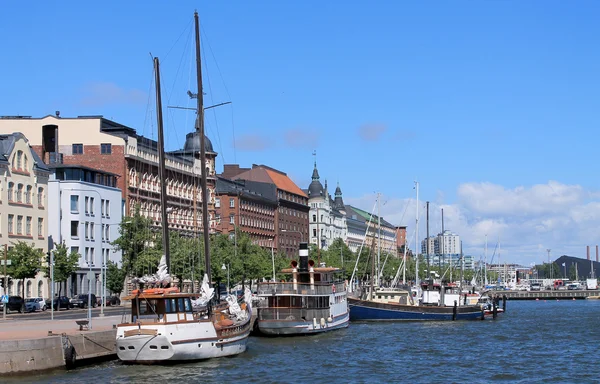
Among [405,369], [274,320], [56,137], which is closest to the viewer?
[405,369]

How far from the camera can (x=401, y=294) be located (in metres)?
110

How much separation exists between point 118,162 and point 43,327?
247 ft

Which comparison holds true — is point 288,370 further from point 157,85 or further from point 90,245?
point 90,245

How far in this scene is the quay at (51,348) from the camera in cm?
4703

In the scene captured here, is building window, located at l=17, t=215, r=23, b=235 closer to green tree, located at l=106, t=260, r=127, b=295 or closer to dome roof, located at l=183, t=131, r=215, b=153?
green tree, located at l=106, t=260, r=127, b=295

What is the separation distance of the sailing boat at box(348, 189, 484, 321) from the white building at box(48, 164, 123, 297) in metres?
29.6

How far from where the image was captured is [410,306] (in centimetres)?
10575

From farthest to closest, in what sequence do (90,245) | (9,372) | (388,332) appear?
1. (90,245)
2. (388,332)
3. (9,372)

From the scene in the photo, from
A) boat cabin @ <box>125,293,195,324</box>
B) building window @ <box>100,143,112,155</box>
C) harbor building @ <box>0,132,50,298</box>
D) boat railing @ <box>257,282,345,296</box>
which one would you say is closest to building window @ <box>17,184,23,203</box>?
harbor building @ <box>0,132,50,298</box>

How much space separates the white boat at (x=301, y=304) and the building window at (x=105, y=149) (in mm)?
57334

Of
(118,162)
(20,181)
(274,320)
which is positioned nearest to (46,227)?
(20,181)

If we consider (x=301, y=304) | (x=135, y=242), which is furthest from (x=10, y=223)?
(x=301, y=304)

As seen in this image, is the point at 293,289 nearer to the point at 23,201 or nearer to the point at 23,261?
the point at 23,261

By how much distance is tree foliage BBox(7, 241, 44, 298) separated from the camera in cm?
9506
